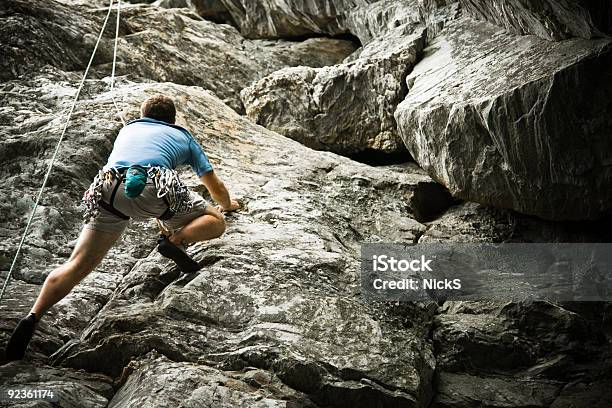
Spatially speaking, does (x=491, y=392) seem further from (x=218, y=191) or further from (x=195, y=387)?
(x=218, y=191)

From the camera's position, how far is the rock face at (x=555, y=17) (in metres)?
5.46

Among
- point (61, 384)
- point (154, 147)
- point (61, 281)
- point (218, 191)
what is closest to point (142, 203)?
point (154, 147)

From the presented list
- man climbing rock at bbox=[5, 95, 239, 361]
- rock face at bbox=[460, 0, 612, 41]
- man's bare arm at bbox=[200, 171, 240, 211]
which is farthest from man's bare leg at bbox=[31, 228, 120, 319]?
rock face at bbox=[460, 0, 612, 41]

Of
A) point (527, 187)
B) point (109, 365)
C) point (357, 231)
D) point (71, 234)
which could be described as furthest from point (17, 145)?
point (527, 187)

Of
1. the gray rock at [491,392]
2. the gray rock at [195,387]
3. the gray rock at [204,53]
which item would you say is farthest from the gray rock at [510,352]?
the gray rock at [204,53]

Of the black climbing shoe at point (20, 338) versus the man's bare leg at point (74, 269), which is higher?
the man's bare leg at point (74, 269)

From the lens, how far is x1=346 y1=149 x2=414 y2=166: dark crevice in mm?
8625

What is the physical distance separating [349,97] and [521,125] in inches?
128

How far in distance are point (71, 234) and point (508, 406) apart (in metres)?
4.35

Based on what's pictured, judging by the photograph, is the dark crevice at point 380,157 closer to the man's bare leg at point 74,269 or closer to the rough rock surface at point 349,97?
the rough rock surface at point 349,97

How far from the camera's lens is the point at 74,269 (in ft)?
14.8

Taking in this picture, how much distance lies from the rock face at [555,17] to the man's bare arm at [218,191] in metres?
3.58

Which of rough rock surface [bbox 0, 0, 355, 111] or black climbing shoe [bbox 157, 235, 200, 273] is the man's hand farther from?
rough rock surface [bbox 0, 0, 355, 111]

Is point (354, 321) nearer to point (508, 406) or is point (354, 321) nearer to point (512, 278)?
point (508, 406)
